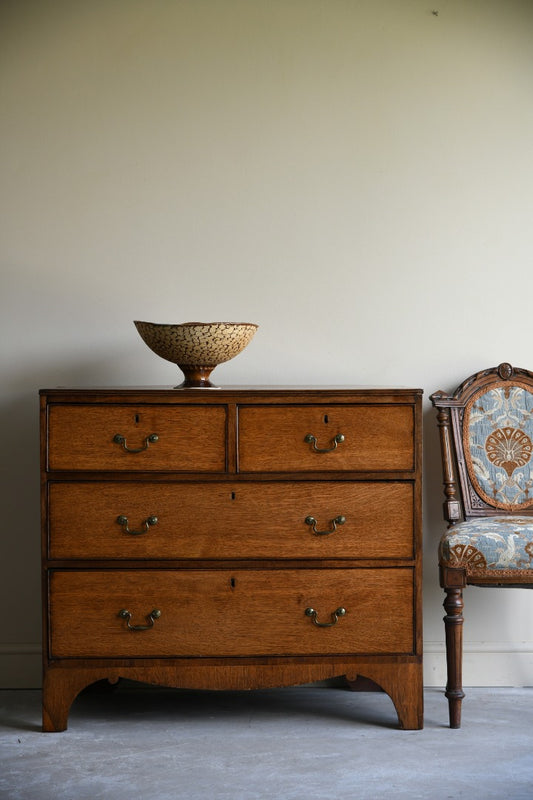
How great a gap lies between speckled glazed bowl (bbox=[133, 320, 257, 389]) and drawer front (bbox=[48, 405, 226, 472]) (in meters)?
0.17

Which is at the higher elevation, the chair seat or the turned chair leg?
the chair seat

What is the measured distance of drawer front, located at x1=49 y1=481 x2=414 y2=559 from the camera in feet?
8.57

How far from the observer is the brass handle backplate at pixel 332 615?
8.54 feet

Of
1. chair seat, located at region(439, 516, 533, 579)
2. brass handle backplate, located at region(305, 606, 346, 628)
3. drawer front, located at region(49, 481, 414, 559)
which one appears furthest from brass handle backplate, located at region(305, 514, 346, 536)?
chair seat, located at region(439, 516, 533, 579)

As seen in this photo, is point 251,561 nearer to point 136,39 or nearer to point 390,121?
point 390,121

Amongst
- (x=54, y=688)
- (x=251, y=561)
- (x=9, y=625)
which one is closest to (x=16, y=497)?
(x=9, y=625)

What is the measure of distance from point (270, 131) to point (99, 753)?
204cm

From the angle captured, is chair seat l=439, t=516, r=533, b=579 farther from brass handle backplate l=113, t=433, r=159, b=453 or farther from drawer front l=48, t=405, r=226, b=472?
brass handle backplate l=113, t=433, r=159, b=453

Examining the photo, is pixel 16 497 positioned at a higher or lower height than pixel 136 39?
lower

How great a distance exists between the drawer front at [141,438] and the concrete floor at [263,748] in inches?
30.4

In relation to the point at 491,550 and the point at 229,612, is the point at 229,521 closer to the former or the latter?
the point at 229,612

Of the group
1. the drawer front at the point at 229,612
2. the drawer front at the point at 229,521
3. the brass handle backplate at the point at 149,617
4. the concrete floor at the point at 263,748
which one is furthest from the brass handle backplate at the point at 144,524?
the concrete floor at the point at 263,748

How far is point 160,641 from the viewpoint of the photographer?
2.61 meters

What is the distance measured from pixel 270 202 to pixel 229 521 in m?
1.16
